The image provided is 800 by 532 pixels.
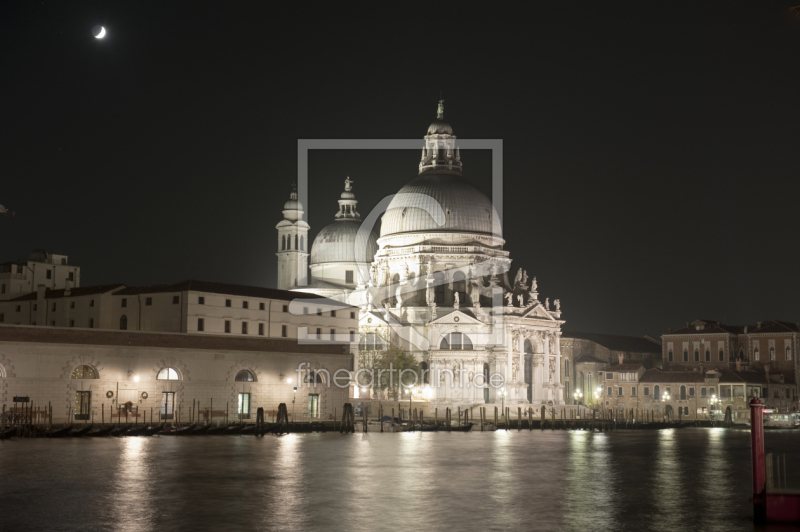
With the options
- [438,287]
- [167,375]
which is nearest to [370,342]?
[438,287]

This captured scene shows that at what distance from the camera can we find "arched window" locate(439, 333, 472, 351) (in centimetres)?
7362

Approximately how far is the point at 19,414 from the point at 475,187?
46.1 meters

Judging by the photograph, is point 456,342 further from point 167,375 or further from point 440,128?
point 167,375

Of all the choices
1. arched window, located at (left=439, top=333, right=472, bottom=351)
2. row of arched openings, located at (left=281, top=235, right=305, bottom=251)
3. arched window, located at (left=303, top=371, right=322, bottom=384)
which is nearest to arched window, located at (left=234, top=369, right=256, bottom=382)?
arched window, located at (left=303, top=371, right=322, bottom=384)

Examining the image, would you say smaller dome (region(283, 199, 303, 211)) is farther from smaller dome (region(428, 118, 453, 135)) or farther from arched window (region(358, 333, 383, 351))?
arched window (region(358, 333, 383, 351))

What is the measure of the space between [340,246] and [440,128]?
41.3 feet

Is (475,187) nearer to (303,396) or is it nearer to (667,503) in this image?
(303,396)

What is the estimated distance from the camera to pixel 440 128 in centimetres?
8331

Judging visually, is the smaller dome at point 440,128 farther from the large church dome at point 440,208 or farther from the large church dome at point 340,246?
the large church dome at point 340,246

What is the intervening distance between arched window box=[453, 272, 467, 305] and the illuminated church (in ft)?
0.24

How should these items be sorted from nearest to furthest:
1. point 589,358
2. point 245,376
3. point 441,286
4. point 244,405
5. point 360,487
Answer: point 360,487 < point 244,405 < point 245,376 < point 441,286 < point 589,358

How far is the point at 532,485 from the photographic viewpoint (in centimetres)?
2450

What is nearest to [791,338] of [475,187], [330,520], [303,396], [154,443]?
[475,187]

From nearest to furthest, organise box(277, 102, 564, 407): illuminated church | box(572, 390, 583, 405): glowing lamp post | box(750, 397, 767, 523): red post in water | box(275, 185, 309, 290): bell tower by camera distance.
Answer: box(750, 397, 767, 523): red post in water, box(277, 102, 564, 407): illuminated church, box(572, 390, 583, 405): glowing lamp post, box(275, 185, 309, 290): bell tower
